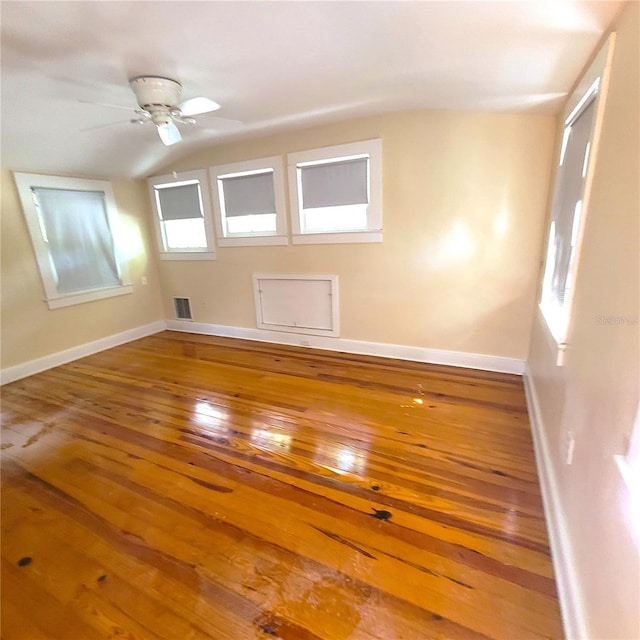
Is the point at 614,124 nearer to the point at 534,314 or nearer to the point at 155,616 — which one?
the point at 534,314

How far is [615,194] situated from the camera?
3.92 feet

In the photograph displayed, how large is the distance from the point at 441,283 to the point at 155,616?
2.97 m

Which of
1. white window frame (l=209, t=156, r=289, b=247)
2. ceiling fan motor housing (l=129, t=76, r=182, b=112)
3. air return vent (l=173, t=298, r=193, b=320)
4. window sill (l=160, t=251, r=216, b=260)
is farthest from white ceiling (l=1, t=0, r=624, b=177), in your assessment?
air return vent (l=173, t=298, r=193, b=320)

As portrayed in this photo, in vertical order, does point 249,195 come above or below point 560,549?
above

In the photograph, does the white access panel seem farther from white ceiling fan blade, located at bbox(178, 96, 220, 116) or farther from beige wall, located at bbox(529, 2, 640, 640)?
beige wall, located at bbox(529, 2, 640, 640)

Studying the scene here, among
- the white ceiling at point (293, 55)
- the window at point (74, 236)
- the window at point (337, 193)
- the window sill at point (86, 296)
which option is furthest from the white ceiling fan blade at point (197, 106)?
the window sill at point (86, 296)

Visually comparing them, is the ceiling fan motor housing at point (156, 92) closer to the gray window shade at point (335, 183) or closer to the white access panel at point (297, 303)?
the gray window shade at point (335, 183)

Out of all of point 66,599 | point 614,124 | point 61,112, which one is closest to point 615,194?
point 614,124

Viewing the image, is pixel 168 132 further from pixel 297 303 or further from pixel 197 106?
pixel 297 303

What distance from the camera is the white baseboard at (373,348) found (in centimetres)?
314

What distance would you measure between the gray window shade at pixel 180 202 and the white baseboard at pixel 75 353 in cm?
158

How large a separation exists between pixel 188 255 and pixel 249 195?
128 cm

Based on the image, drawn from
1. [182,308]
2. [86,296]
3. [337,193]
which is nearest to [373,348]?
[337,193]

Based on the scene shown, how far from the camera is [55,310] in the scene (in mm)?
3818
